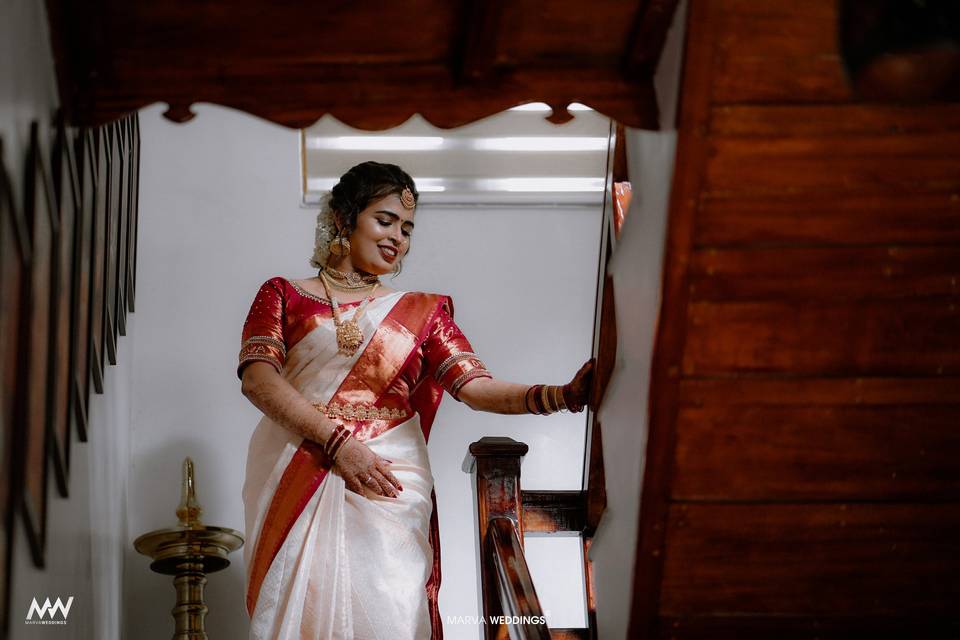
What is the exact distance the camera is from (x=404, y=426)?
3664 mm

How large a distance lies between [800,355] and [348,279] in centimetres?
170

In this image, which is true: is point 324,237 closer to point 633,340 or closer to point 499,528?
point 499,528

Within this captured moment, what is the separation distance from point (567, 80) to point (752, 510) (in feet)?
3.42

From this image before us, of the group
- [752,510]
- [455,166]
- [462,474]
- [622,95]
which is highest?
[455,166]

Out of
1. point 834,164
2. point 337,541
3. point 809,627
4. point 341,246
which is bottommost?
point 809,627

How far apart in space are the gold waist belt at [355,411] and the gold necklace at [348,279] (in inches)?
17.0

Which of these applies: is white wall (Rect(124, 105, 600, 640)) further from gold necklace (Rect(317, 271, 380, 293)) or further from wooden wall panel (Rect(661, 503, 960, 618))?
wooden wall panel (Rect(661, 503, 960, 618))

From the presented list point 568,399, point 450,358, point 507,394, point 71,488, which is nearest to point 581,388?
point 568,399

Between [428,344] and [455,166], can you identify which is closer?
[428,344]

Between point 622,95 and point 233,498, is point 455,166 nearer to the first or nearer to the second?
point 233,498

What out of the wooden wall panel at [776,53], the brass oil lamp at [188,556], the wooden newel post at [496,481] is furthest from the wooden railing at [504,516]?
the wooden wall panel at [776,53]

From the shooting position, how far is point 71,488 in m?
3.10

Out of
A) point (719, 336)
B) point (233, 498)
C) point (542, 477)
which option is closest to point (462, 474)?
point (542, 477)

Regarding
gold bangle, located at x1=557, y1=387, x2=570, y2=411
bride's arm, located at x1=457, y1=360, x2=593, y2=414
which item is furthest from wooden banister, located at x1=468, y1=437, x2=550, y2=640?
gold bangle, located at x1=557, y1=387, x2=570, y2=411
